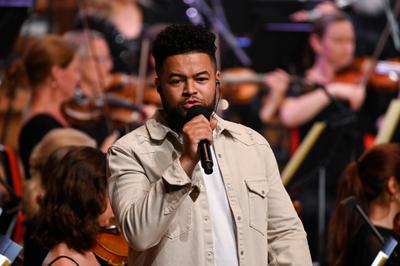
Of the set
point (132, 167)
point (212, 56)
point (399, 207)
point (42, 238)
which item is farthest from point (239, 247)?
point (399, 207)

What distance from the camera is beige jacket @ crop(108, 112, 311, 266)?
2.50 meters

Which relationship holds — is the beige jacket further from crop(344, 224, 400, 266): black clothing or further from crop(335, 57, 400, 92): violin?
crop(335, 57, 400, 92): violin

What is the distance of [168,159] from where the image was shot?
268 centimetres

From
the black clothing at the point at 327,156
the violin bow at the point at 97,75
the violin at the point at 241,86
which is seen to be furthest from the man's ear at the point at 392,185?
the violin at the point at 241,86

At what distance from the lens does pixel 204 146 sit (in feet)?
8.04

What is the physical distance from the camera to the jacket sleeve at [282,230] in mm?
2709

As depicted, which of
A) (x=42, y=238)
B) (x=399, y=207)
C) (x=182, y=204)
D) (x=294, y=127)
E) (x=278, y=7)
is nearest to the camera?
(x=182, y=204)

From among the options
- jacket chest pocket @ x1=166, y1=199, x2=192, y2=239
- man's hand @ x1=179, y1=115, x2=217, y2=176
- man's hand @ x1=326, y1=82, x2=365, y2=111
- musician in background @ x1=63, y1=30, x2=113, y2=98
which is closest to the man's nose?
man's hand @ x1=179, y1=115, x2=217, y2=176

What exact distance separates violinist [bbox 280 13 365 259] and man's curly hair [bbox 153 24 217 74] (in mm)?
3288

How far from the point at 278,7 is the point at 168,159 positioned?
18.2ft

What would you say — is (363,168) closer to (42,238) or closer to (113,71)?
(42,238)

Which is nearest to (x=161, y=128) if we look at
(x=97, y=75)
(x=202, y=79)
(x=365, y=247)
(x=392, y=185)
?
(x=202, y=79)

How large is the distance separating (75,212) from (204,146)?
3.02 feet

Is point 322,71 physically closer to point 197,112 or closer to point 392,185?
point 392,185
